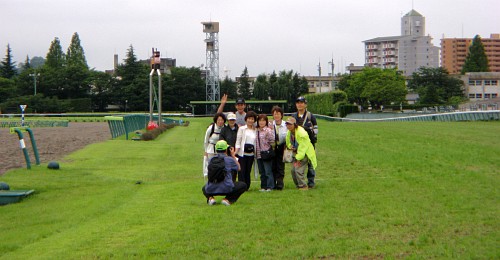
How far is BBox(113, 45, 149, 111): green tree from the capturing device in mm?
98312

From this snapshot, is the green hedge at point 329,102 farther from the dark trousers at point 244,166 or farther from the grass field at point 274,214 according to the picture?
the dark trousers at point 244,166

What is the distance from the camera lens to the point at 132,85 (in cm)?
9844

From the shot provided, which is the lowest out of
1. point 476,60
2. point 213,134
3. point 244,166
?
point 244,166

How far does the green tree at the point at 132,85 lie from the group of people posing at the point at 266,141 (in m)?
86.0

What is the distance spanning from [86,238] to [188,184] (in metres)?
6.33

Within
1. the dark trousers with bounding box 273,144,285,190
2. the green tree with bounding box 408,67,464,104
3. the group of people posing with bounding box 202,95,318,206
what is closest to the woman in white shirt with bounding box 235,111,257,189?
the group of people posing with bounding box 202,95,318,206

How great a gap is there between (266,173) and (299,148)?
0.83m

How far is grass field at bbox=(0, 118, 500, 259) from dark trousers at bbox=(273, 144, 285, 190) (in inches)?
11.9

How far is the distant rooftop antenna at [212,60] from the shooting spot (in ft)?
340


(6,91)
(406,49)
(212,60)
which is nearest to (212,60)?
(212,60)

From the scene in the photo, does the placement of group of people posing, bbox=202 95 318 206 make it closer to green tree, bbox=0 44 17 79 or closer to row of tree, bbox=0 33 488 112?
row of tree, bbox=0 33 488 112

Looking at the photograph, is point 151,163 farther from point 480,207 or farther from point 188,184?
point 480,207

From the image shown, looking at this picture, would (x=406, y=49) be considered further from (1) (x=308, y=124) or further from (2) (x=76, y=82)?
(1) (x=308, y=124)

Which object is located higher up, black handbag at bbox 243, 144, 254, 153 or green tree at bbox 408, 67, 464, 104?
green tree at bbox 408, 67, 464, 104
